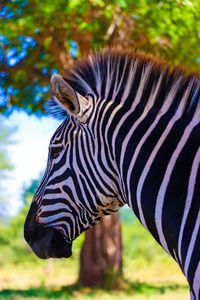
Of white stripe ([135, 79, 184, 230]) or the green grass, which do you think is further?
the green grass

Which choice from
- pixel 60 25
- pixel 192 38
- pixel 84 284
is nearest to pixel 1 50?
pixel 60 25

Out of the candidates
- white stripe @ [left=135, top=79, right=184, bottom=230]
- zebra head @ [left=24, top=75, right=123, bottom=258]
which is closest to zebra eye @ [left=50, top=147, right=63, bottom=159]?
zebra head @ [left=24, top=75, right=123, bottom=258]

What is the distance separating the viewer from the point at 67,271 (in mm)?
16969

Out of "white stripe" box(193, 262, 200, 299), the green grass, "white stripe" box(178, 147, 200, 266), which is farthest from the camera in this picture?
the green grass

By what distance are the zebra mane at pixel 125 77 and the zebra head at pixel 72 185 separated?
0.14m

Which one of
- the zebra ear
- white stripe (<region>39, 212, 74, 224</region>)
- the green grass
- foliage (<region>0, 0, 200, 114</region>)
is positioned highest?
foliage (<region>0, 0, 200, 114</region>)

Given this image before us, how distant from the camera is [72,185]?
246 centimetres

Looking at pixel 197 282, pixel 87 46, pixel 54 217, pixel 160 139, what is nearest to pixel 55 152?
pixel 54 217

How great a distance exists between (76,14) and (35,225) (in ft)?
26.3

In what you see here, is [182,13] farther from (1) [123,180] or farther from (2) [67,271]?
(2) [67,271]

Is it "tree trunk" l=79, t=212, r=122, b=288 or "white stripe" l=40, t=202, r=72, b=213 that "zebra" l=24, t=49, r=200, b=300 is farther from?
"tree trunk" l=79, t=212, r=122, b=288

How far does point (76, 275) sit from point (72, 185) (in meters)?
13.4

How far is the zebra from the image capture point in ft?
7.01

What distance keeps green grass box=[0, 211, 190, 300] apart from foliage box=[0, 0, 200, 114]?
4415 millimetres
